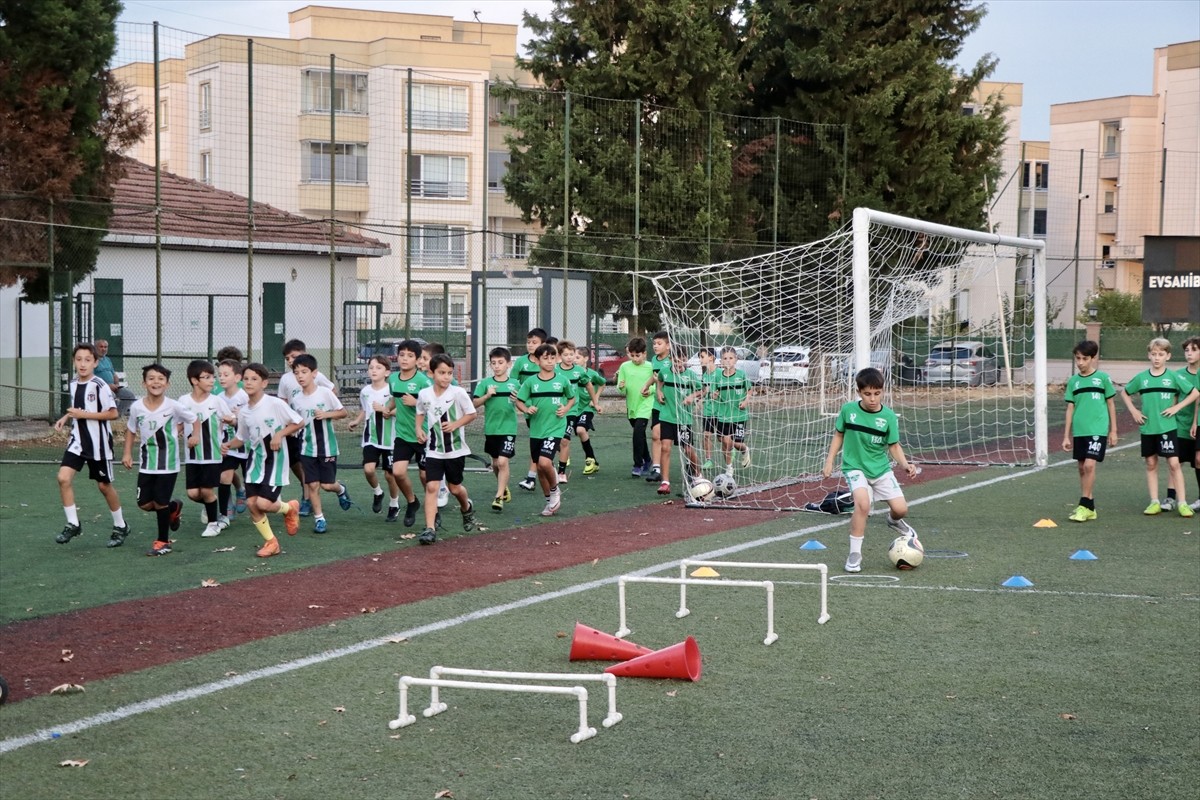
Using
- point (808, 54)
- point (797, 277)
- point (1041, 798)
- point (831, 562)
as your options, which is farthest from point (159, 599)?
point (808, 54)

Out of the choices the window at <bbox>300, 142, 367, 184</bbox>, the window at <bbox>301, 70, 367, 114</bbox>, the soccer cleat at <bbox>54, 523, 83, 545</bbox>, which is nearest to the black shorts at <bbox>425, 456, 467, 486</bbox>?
the soccer cleat at <bbox>54, 523, 83, 545</bbox>

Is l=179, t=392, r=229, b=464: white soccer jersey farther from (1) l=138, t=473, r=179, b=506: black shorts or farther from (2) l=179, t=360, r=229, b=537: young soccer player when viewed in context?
(1) l=138, t=473, r=179, b=506: black shorts

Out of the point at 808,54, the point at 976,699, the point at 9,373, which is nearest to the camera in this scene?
the point at 976,699

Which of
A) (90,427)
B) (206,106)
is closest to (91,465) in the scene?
(90,427)

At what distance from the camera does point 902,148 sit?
31.1m

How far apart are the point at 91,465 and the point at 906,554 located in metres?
6.72

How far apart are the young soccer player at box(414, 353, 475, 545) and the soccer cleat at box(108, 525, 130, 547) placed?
2462 mm

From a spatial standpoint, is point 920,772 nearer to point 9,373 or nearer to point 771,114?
point 9,373

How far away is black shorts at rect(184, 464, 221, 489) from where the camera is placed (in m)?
11.1

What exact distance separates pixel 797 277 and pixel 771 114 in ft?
46.9

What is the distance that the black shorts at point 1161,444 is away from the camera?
12.6 metres

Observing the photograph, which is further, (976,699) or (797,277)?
(797,277)

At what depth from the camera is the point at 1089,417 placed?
12562mm

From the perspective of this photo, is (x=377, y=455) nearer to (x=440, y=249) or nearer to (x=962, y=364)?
(x=440, y=249)
